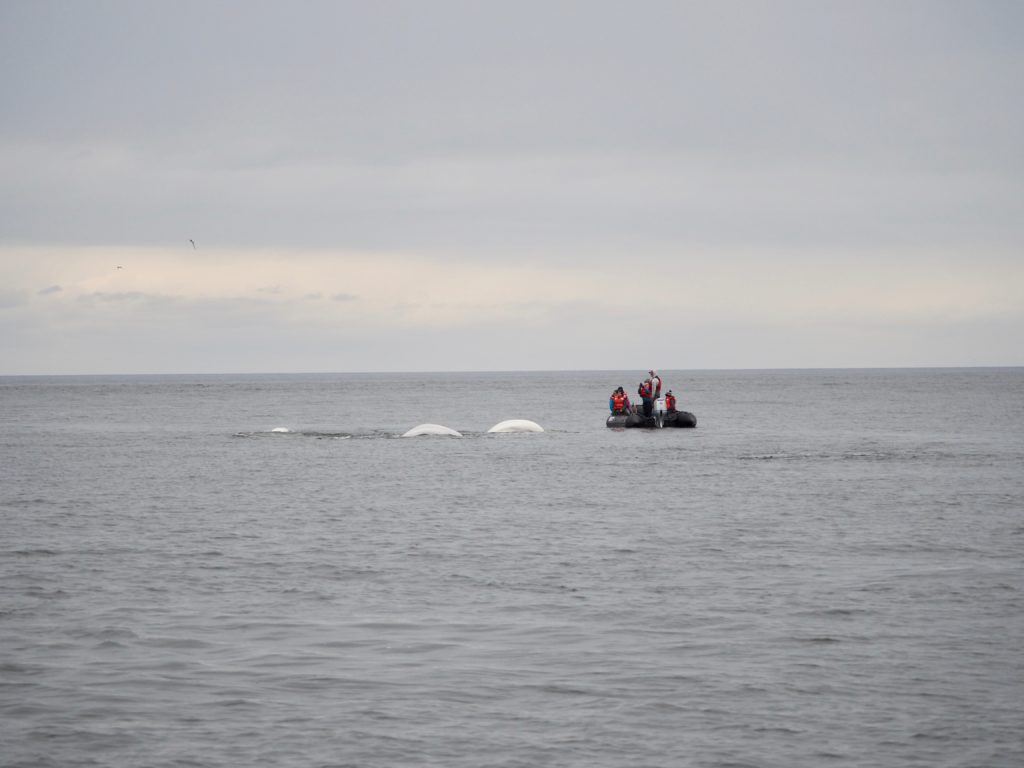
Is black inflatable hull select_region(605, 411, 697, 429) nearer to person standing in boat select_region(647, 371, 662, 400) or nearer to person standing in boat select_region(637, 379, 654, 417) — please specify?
person standing in boat select_region(637, 379, 654, 417)

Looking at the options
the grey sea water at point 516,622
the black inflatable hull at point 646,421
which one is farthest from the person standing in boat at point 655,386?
the grey sea water at point 516,622

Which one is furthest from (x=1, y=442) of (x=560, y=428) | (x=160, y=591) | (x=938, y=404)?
(x=938, y=404)

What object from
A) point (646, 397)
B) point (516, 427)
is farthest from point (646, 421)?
point (516, 427)

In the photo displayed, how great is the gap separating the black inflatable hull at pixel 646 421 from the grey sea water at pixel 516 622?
88.9 ft

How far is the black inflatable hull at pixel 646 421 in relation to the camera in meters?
67.4

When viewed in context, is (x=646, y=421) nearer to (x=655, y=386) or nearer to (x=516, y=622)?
(x=655, y=386)

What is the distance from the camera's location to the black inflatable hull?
67.4 m

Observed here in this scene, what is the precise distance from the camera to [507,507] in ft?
107

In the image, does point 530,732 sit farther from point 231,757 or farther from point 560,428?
point 560,428

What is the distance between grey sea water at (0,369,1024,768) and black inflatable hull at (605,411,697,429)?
27089mm

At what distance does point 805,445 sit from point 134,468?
30.7 metres

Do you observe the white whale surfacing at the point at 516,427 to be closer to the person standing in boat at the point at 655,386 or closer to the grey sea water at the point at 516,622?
the person standing in boat at the point at 655,386

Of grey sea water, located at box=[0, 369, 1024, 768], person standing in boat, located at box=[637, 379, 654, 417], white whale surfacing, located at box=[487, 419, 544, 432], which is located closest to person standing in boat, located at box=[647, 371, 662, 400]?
person standing in boat, located at box=[637, 379, 654, 417]

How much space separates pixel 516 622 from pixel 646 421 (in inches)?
1975
